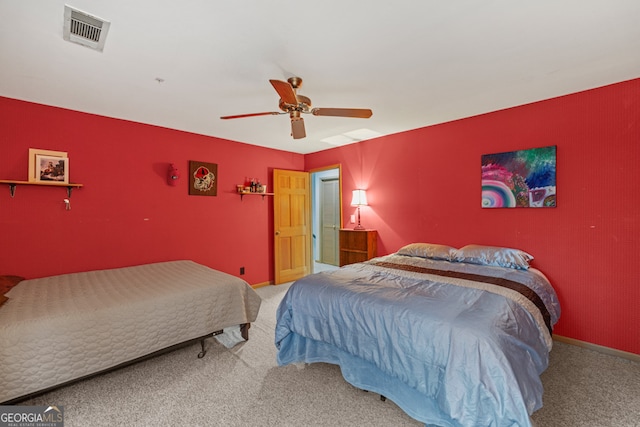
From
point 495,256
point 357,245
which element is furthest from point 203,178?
point 495,256

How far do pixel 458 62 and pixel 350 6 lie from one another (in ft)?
3.56

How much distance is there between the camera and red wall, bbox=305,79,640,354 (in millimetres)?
2537

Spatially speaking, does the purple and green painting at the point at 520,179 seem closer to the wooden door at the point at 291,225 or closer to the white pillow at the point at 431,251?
the white pillow at the point at 431,251

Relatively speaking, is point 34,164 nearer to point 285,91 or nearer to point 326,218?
point 285,91

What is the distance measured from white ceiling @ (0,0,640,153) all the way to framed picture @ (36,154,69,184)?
58 centimetres

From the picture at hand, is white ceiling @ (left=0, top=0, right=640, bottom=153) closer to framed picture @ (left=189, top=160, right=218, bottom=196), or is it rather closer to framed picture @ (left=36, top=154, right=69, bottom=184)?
framed picture @ (left=36, top=154, right=69, bottom=184)

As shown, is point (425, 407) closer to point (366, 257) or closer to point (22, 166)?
point (366, 257)

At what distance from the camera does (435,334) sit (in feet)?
5.35

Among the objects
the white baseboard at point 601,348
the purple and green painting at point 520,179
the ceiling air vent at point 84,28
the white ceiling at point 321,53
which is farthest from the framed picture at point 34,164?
the white baseboard at point 601,348

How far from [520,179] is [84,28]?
3.96 m

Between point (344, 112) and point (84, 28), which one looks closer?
point (84, 28)

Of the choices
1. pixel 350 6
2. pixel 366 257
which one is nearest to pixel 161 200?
pixel 366 257

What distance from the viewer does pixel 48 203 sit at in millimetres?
2973

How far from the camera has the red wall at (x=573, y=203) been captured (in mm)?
2537
